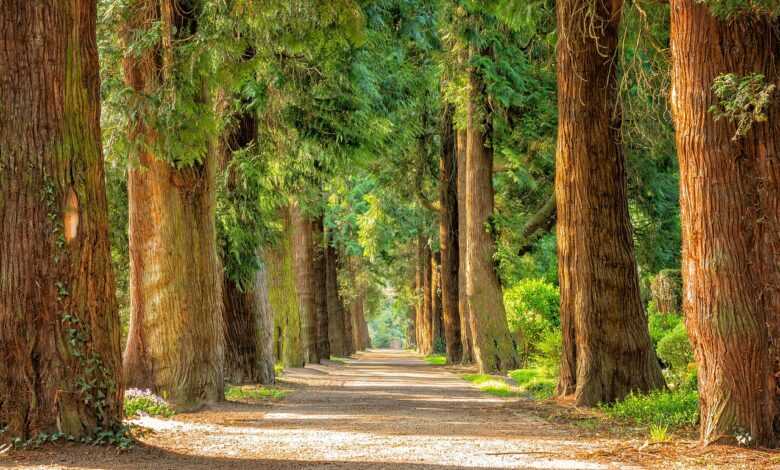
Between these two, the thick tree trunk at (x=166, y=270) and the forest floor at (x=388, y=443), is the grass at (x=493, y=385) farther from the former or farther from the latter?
the thick tree trunk at (x=166, y=270)

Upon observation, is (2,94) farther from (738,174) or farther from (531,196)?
(531,196)

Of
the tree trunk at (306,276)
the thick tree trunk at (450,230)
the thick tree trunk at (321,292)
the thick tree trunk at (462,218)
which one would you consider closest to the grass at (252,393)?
the thick tree trunk at (462,218)

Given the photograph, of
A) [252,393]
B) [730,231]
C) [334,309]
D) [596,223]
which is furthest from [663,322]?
[334,309]

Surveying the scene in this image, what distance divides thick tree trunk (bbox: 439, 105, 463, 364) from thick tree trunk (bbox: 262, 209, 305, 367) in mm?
6973

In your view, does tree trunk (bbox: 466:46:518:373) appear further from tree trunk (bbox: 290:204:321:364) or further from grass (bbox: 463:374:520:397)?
tree trunk (bbox: 290:204:321:364)

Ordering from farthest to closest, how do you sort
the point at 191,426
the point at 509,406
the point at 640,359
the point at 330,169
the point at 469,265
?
the point at 469,265, the point at 330,169, the point at 509,406, the point at 640,359, the point at 191,426

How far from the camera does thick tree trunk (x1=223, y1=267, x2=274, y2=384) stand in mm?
21373

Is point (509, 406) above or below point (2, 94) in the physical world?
below

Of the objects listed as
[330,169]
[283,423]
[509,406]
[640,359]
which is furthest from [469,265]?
[283,423]

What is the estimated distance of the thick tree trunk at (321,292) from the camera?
36938mm

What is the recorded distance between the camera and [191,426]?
13.0m

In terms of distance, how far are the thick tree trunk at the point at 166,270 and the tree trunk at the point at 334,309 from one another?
2821 centimetres

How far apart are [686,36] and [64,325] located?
6726 mm

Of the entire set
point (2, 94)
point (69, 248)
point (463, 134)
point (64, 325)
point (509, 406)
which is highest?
point (463, 134)
